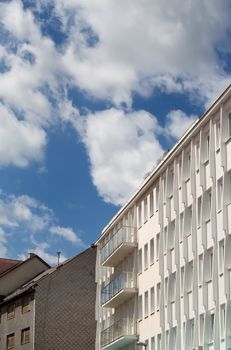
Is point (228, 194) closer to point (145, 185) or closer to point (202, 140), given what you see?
point (202, 140)

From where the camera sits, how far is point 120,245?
5106 centimetres

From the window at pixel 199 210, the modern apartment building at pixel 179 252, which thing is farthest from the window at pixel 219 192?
the window at pixel 199 210

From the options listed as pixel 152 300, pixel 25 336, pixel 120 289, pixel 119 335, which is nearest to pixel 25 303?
pixel 25 336

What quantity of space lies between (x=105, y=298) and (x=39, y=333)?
10665 mm

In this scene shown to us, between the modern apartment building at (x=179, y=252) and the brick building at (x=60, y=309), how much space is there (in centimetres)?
840

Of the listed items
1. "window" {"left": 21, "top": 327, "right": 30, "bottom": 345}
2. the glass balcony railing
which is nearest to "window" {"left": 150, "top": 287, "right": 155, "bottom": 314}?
the glass balcony railing

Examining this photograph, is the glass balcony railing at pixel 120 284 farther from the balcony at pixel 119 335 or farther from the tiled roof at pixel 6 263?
the tiled roof at pixel 6 263

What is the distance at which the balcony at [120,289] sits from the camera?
50156 millimetres

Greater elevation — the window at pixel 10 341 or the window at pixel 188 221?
the window at pixel 188 221

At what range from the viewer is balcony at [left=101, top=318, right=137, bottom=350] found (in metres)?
49.3

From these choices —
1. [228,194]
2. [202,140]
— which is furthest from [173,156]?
[228,194]

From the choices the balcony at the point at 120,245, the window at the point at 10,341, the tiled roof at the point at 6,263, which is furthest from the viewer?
the tiled roof at the point at 6,263

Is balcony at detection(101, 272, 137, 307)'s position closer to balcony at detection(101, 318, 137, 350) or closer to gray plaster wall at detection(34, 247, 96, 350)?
balcony at detection(101, 318, 137, 350)

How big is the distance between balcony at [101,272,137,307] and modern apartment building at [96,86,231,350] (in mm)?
65
